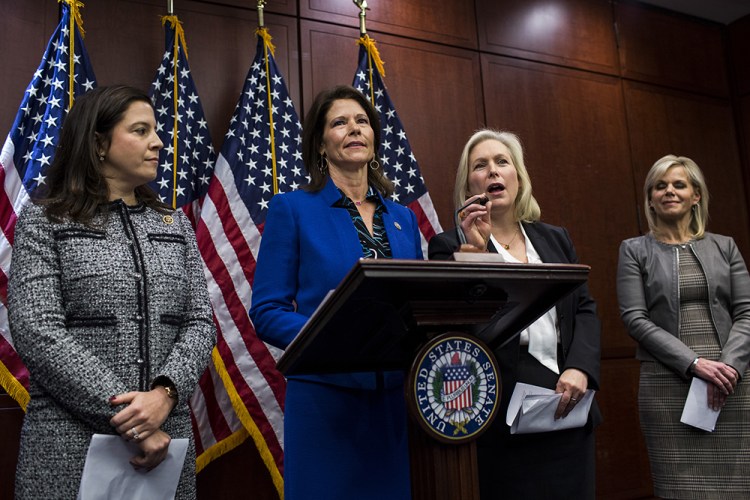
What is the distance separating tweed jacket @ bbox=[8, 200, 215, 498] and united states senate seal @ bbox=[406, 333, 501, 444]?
73 cm

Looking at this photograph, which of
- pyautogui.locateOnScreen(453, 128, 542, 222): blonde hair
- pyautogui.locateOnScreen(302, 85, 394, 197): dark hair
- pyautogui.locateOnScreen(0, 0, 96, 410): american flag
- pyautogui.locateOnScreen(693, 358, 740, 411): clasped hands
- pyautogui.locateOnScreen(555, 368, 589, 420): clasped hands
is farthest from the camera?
pyautogui.locateOnScreen(693, 358, 740, 411): clasped hands

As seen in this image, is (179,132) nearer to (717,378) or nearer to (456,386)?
(456,386)

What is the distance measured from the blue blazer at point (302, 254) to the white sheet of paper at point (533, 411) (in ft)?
1.26

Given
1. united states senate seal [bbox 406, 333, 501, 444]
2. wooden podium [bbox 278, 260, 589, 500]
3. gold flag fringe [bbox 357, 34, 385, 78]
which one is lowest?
united states senate seal [bbox 406, 333, 501, 444]

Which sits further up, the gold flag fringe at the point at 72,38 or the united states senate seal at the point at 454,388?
the gold flag fringe at the point at 72,38

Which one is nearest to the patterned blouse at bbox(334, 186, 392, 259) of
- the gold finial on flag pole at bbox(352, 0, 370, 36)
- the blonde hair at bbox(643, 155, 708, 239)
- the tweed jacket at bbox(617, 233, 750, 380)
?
the tweed jacket at bbox(617, 233, 750, 380)

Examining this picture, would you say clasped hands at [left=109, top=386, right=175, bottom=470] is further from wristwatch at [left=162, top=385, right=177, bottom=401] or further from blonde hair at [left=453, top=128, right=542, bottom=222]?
blonde hair at [left=453, top=128, right=542, bottom=222]

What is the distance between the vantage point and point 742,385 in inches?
106

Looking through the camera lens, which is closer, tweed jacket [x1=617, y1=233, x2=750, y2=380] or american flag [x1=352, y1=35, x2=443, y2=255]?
tweed jacket [x1=617, y1=233, x2=750, y2=380]

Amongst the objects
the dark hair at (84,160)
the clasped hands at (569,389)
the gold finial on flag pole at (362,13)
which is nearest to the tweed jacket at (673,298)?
the clasped hands at (569,389)

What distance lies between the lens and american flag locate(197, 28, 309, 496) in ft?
9.31

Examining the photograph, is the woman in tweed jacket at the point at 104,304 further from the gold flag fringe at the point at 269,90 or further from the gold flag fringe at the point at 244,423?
the gold flag fringe at the point at 269,90

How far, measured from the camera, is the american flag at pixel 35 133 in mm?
2453

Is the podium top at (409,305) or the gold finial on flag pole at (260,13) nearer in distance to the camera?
the podium top at (409,305)
